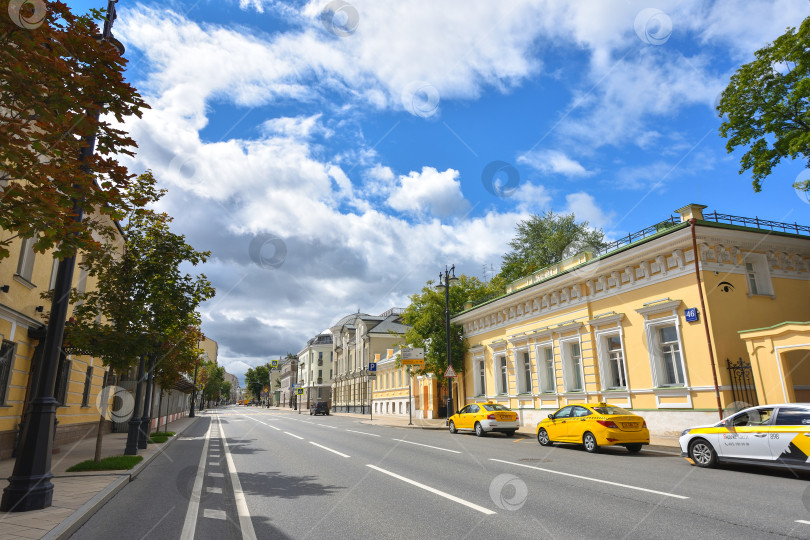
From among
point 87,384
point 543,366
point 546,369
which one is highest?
point 543,366

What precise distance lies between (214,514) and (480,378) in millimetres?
25455

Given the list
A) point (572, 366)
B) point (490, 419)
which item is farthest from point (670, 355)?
point (490, 419)

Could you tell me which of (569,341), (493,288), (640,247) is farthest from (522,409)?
(493,288)

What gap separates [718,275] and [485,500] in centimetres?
1419

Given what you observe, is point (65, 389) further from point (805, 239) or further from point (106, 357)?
point (805, 239)

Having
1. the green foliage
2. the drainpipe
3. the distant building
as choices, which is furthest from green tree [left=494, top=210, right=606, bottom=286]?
the distant building

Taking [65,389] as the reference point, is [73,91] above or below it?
above

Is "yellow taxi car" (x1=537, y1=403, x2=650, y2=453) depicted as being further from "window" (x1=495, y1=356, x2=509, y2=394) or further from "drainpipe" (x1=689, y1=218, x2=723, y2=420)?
A: "window" (x1=495, y1=356, x2=509, y2=394)

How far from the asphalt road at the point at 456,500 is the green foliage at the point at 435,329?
63.1ft

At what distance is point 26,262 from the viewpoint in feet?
45.9

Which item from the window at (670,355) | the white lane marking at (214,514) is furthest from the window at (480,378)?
the white lane marking at (214,514)

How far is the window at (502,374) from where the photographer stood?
2835cm

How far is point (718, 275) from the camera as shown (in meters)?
17.0

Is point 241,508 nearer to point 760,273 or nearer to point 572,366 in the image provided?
point 572,366
